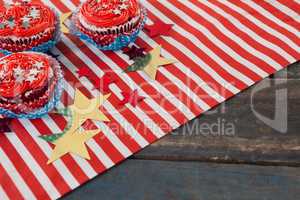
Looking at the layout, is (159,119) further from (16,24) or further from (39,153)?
(16,24)

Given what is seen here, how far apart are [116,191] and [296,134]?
1.15 feet

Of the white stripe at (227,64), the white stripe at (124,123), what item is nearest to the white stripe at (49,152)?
the white stripe at (124,123)

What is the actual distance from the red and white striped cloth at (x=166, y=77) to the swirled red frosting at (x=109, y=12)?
0.29 feet

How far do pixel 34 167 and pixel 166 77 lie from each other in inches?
13.1

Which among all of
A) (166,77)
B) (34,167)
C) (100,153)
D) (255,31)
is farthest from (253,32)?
(34,167)

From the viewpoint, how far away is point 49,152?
0.87m

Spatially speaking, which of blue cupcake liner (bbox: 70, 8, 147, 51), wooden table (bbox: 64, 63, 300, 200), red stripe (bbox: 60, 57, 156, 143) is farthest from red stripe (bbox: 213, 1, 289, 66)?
red stripe (bbox: 60, 57, 156, 143)

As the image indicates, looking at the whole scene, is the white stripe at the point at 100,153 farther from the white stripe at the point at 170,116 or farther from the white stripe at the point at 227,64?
the white stripe at the point at 227,64

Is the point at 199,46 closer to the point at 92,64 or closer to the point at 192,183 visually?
the point at 92,64

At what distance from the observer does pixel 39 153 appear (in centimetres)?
87

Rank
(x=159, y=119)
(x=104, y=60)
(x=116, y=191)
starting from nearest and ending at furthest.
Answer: (x=116, y=191)
(x=159, y=119)
(x=104, y=60)

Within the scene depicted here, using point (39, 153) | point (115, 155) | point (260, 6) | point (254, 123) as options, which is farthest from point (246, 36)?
point (39, 153)

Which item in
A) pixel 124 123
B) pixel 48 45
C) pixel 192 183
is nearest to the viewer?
pixel 192 183

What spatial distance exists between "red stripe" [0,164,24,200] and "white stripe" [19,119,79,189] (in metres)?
0.08
